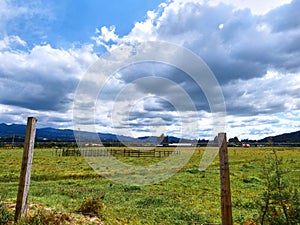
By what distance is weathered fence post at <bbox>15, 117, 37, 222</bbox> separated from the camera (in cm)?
446

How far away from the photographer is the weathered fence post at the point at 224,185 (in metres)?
3.64

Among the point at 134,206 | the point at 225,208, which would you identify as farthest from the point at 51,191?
the point at 225,208

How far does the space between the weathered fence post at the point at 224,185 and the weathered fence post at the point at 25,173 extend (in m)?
3.38

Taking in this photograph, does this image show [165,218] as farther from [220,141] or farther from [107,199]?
[220,141]

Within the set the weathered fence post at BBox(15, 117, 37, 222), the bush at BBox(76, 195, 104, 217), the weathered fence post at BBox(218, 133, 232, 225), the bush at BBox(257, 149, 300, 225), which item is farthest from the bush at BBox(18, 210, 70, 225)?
the bush at BBox(257, 149, 300, 225)

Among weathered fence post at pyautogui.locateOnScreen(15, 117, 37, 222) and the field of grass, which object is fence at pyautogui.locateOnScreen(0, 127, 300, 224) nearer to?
the field of grass

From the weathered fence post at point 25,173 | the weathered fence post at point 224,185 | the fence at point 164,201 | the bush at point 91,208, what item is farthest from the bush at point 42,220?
the weathered fence post at point 224,185

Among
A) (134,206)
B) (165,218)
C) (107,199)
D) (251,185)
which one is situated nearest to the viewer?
(165,218)

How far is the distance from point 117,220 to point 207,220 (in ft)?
7.45

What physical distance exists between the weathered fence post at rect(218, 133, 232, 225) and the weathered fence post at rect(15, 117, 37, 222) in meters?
3.38

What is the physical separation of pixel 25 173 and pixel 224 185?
346 cm

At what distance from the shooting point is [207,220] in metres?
6.41

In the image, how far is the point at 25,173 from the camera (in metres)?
4.57

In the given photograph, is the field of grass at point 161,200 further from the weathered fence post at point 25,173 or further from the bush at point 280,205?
the weathered fence post at point 25,173
